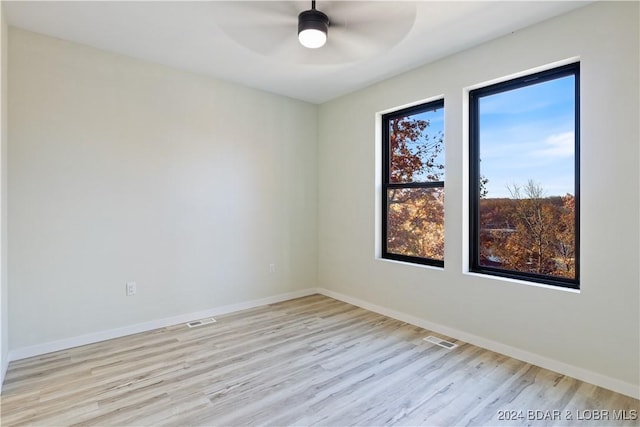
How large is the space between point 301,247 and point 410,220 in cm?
158

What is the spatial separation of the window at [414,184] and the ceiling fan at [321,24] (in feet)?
5.89

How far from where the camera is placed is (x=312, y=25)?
5.42 ft

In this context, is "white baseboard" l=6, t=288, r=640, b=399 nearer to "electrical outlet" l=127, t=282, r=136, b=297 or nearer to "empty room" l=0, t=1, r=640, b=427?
"empty room" l=0, t=1, r=640, b=427

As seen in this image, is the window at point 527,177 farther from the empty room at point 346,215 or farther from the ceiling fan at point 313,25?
the ceiling fan at point 313,25

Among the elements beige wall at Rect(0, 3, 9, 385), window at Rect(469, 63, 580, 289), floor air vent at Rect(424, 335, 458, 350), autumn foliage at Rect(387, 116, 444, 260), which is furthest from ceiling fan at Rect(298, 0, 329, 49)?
floor air vent at Rect(424, 335, 458, 350)

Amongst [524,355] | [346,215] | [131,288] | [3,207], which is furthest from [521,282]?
[3,207]

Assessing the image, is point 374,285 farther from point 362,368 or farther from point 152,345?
point 152,345

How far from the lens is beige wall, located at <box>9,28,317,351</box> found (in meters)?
2.69

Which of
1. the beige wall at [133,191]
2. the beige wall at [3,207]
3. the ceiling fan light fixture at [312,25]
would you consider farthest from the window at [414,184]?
the beige wall at [3,207]

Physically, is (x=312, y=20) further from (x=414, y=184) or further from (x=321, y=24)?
(x=414, y=184)

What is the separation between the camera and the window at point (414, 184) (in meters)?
3.38

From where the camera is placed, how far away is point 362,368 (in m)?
2.51

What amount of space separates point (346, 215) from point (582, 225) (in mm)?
2439

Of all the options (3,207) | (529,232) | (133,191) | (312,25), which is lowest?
(529,232)
